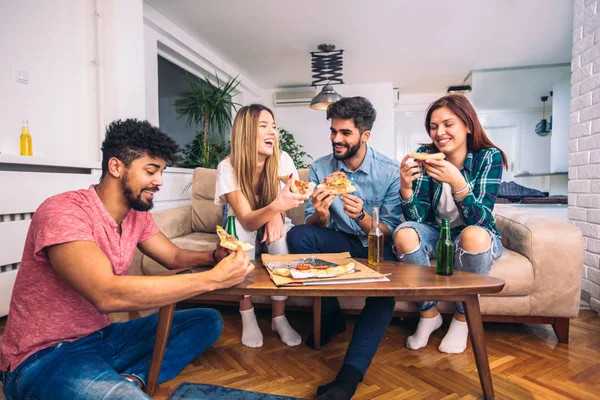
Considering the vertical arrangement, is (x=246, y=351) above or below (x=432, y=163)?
below

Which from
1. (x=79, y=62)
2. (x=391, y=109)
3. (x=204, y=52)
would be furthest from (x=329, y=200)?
(x=391, y=109)

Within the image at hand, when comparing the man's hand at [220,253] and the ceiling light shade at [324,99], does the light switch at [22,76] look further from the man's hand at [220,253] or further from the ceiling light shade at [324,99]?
the ceiling light shade at [324,99]

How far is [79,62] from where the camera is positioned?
2990mm

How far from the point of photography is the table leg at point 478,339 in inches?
49.4

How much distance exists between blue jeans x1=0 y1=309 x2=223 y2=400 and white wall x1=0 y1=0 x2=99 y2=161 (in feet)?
5.95

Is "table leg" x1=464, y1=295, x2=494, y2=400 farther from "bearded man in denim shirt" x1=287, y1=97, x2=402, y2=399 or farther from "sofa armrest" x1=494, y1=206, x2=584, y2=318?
"sofa armrest" x1=494, y1=206, x2=584, y2=318

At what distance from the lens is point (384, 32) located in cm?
455

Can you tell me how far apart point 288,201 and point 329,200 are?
247 millimetres

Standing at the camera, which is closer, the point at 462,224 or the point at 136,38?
the point at 462,224

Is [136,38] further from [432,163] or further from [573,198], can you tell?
[573,198]

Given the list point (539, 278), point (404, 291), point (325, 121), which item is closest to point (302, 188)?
point (404, 291)

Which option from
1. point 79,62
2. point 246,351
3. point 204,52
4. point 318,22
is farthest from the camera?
point 204,52

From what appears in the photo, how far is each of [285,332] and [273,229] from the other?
514 mm

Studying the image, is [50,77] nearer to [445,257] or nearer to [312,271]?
[312,271]
